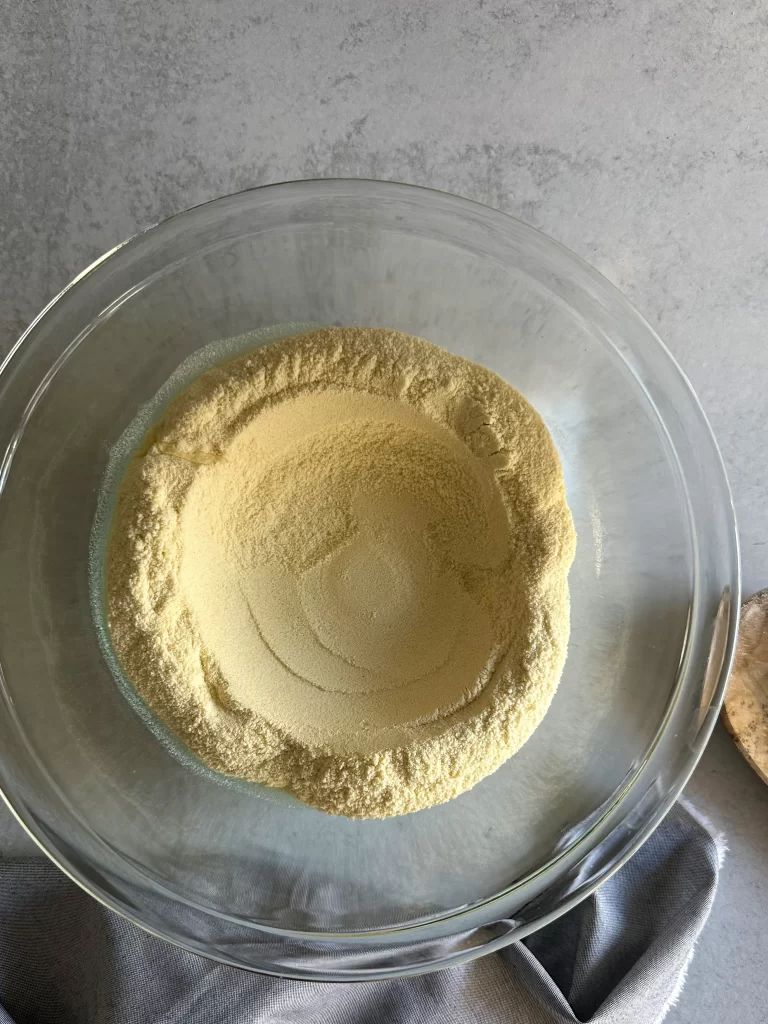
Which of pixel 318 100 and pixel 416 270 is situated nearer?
pixel 416 270

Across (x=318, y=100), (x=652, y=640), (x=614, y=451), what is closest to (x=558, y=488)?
(x=614, y=451)

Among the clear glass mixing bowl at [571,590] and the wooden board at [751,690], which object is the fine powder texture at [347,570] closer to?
the clear glass mixing bowl at [571,590]

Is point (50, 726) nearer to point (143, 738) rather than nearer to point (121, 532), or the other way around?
point (143, 738)

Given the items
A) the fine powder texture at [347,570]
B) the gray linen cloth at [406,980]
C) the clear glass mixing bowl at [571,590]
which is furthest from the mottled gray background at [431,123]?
the gray linen cloth at [406,980]

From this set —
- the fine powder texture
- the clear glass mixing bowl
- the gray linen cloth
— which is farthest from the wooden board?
the fine powder texture

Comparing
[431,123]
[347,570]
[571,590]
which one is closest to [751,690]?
[571,590]

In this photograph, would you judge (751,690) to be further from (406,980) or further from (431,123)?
(431,123)
